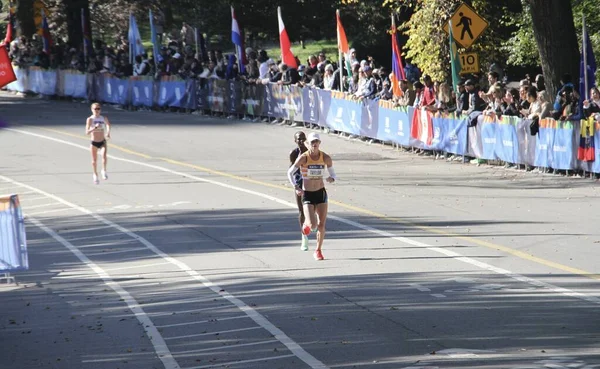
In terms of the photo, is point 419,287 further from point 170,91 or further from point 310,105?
point 170,91

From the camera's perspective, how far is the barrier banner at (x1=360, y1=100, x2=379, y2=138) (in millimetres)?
34406

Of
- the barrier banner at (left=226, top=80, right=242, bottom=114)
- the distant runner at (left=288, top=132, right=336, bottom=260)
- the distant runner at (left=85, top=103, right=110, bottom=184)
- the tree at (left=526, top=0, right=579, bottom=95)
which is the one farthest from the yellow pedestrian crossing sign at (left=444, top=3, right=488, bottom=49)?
the barrier banner at (left=226, top=80, right=242, bottom=114)

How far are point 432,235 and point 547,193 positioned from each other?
5.26 m

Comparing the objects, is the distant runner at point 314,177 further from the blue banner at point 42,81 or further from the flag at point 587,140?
the blue banner at point 42,81

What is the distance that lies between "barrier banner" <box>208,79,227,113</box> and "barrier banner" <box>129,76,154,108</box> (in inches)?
163

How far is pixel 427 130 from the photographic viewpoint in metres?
31.5

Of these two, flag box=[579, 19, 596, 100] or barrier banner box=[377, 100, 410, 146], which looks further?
barrier banner box=[377, 100, 410, 146]

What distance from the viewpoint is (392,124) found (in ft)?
110

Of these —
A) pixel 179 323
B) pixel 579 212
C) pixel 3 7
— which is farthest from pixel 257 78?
pixel 3 7

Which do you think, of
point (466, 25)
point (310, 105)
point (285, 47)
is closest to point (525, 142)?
point (466, 25)

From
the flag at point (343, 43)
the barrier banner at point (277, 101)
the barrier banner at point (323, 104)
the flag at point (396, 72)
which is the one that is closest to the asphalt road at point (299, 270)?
the flag at point (396, 72)

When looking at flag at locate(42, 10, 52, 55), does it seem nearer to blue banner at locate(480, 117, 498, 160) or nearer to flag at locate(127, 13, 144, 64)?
flag at locate(127, 13, 144, 64)

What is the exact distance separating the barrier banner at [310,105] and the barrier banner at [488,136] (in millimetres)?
Answer: 9567

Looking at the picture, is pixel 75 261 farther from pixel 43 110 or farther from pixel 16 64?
pixel 16 64
